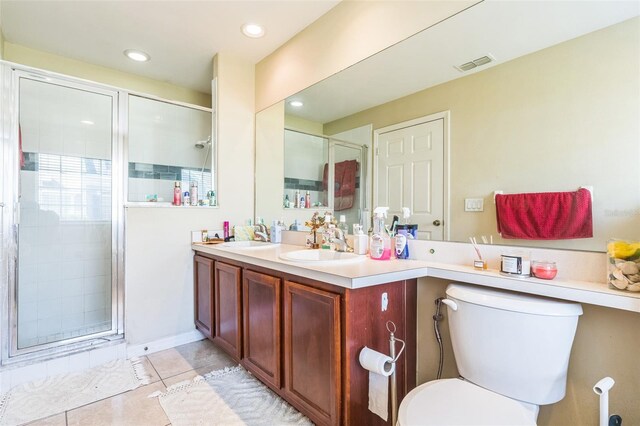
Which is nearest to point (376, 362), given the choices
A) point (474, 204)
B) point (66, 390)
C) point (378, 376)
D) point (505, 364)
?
point (378, 376)

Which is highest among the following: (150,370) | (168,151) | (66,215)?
(168,151)

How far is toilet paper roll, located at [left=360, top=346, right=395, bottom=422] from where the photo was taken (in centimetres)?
112

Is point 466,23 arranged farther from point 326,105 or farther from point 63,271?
point 63,271

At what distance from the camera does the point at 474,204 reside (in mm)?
1385

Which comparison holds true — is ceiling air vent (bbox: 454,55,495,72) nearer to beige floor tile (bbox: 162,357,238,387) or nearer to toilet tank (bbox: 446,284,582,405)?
toilet tank (bbox: 446,284,582,405)

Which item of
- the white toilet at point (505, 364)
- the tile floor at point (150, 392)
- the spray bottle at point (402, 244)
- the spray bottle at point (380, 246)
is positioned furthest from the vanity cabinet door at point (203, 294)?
the white toilet at point (505, 364)

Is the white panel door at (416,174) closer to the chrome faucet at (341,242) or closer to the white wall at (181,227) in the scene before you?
the chrome faucet at (341,242)

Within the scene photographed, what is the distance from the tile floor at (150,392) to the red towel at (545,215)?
1.87 metres

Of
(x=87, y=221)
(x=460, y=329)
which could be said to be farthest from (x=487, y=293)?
(x=87, y=221)

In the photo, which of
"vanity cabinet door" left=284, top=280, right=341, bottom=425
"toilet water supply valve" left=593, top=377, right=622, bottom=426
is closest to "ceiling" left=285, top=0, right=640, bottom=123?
"toilet water supply valve" left=593, top=377, right=622, bottom=426

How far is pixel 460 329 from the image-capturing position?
1.18 meters

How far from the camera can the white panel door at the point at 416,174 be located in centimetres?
152

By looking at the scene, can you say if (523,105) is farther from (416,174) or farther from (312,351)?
(312,351)

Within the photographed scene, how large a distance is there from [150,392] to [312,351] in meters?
1.13
